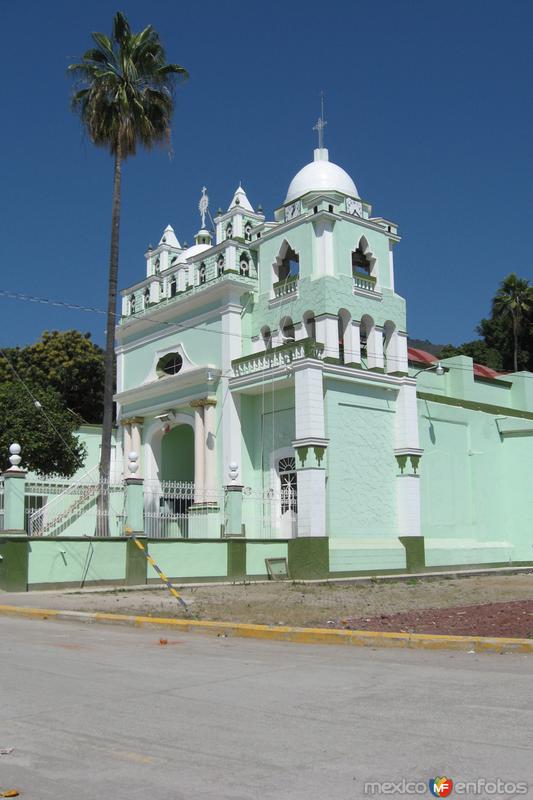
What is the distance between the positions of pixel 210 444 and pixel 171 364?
4802 mm

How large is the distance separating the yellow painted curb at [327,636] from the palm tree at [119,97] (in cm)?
1262

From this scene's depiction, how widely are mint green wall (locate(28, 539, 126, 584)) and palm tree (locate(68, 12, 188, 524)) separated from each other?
240 inches

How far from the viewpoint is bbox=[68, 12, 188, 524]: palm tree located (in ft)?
80.5

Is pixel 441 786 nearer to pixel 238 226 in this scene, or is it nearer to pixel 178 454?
pixel 238 226

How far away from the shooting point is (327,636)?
10.4 m

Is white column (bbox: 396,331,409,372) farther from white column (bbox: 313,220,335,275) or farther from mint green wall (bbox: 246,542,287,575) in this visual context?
mint green wall (bbox: 246,542,287,575)

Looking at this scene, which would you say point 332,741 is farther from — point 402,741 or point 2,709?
point 2,709

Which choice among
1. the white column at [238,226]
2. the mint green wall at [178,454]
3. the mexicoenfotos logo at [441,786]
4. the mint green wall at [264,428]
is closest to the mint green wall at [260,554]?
the mint green wall at [264,428]

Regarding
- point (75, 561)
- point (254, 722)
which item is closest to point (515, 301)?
point (75, 561)

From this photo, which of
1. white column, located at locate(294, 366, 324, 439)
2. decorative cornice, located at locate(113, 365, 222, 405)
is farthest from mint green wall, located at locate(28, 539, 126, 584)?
decorative cornice, located at locate(113, 365, 222, 405)

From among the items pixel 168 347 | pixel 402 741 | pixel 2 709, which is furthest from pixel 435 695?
pixel 168 347

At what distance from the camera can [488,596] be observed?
57.2 feet

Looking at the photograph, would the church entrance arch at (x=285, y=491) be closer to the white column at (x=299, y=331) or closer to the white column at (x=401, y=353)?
→ the white column at (x=299, y=331)

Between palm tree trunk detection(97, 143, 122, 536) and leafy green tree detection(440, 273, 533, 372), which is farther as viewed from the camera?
leafy green tree detection(440, 273, 533, 372)
